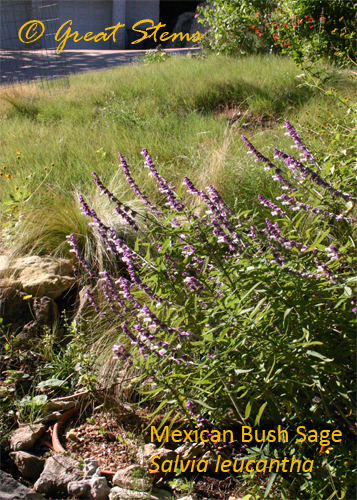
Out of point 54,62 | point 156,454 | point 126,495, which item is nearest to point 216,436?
point 156,454

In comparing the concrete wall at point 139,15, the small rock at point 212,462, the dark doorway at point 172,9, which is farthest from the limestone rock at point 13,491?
the dark doorway at point 172,9

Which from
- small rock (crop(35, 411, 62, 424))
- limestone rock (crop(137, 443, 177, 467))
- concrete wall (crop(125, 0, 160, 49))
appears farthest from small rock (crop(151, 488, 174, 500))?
concrete wall (crop(125, 0, 160, 49))

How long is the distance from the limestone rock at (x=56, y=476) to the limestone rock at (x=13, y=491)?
12 centimetres

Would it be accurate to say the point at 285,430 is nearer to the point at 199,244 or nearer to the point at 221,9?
the point at 199,244

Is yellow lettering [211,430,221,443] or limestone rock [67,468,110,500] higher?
yellow lettering [211,430,221,443]

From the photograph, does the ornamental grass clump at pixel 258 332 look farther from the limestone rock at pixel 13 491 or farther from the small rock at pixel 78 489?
the limestone rock at pixel 13 491

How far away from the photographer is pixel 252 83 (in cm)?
638

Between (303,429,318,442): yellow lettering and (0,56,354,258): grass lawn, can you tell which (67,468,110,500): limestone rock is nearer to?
(303,429,318,442): yellow lettering

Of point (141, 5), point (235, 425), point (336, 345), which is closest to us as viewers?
point (336, 345)

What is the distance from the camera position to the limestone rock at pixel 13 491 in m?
1.82

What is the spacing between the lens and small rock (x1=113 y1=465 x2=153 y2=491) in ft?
6.40

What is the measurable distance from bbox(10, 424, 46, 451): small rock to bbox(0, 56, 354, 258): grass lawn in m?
1.53

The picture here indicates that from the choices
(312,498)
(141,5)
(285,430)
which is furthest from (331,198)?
(141,5)

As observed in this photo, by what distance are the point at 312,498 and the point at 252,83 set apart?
5.83 meters
